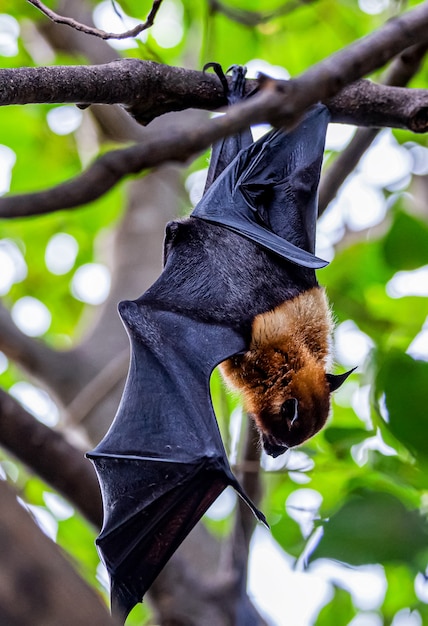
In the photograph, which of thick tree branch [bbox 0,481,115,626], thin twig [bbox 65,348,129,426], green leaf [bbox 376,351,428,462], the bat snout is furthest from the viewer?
thin twig [bbox 65,348,129,426]

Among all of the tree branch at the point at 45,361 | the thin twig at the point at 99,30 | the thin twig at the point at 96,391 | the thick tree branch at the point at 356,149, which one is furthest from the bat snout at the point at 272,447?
the tree branch at the point at 45,361

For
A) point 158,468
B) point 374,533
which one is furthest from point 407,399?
point 158,468

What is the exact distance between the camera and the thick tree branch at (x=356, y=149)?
4055mm

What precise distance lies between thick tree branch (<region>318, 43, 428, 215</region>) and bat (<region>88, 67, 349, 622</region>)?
0.53m

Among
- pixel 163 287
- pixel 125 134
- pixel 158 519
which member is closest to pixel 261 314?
pixel 163 287

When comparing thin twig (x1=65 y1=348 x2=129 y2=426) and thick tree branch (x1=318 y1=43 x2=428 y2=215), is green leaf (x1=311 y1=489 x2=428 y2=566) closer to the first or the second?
thick tree branch (x1=318 y1=43 x2=428 y2=215)

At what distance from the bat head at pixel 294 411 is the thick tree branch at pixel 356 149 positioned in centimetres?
116

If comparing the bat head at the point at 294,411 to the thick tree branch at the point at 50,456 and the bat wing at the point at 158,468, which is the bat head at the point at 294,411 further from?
the thick tree branch at the point at 50,456

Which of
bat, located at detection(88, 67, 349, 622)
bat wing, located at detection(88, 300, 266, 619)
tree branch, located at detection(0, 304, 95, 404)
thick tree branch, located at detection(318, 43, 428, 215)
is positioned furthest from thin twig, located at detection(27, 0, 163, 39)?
tree branch, located at detection(0, 304, 95, 404)

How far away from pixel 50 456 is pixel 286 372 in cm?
121

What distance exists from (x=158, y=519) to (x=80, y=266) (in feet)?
18.6

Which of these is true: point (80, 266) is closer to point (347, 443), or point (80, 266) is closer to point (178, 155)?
point (347, 443)

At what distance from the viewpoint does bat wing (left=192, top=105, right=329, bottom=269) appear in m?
3.76

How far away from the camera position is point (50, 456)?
391cm
